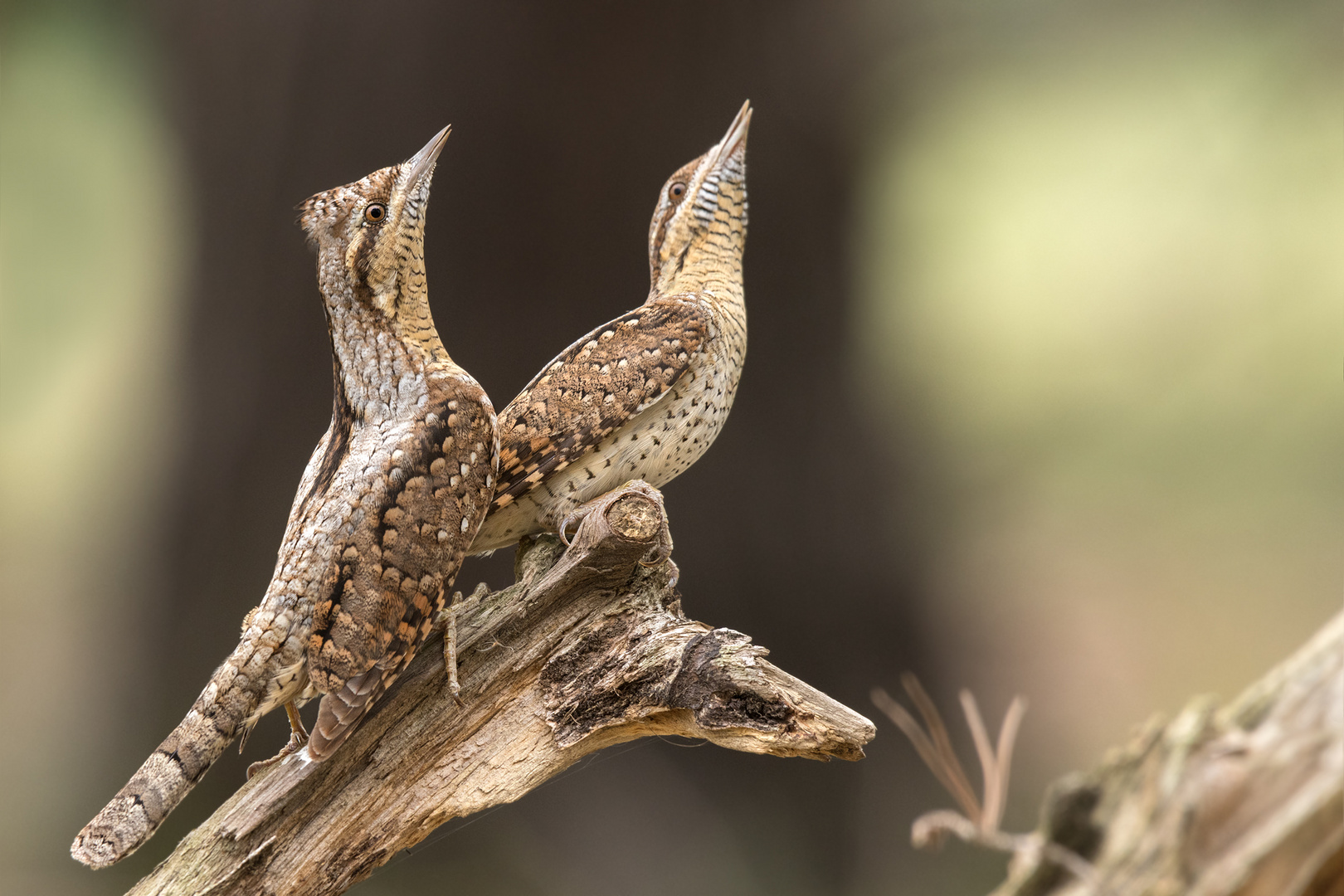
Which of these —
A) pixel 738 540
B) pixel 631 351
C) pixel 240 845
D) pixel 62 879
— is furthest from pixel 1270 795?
pixel 62 879

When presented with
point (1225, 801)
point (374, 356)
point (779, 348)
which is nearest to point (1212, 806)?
point (1225, 801)

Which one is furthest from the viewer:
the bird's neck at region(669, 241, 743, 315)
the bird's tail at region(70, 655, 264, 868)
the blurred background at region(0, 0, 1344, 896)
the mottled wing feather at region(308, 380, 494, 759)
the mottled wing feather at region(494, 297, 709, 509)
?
the blurred background at region(0, 0, 1344, 896)

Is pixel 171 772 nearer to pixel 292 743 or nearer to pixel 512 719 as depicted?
pixel 292 743

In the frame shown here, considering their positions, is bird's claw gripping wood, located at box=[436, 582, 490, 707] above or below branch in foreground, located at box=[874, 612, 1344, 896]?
above

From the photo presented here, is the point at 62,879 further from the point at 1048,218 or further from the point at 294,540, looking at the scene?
the point at 1048,218

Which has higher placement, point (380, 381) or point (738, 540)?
point (380, 381)

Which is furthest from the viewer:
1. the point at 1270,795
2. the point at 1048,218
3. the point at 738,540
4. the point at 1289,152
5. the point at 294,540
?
the point at 1048,218

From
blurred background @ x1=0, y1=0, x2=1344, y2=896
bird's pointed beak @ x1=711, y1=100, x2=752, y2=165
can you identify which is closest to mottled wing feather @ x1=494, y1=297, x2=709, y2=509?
bird's pointed beak @ x1=711, y1=100, x2=752, y2=165

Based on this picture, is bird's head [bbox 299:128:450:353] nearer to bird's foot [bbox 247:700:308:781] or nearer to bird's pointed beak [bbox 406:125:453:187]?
bird's pointed beak [bbox 406:125:453:187]

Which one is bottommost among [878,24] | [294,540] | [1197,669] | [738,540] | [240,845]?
[1197,669]
